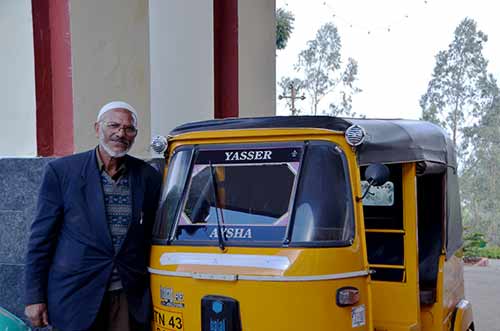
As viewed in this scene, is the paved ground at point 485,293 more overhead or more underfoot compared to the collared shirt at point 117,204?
Answer: more underfoot

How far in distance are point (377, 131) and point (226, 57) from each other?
3.76 metres

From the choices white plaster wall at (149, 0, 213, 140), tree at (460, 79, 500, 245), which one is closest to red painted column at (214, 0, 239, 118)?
white plaster wall at (149, 0, 213, 140)

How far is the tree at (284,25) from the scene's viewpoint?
60.6ft

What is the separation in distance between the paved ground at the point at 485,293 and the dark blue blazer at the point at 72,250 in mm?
6518

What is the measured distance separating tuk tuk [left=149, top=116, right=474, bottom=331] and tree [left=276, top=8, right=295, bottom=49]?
48.2 feet

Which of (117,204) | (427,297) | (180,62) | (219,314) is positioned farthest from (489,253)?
(117,204)

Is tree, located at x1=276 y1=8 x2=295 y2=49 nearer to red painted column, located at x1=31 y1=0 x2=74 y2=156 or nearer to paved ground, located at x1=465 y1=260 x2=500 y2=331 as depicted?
paved ground, located at x1=465 y1=260 x2=500 y2=331

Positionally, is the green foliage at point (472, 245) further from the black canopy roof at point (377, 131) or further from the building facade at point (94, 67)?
the black canopy roof at point (377, 131)

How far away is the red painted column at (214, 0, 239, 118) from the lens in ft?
24.3

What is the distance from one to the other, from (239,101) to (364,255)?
431 centimetres

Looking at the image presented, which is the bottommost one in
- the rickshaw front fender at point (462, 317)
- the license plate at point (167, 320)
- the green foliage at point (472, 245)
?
the green foliage at point (472, 245)

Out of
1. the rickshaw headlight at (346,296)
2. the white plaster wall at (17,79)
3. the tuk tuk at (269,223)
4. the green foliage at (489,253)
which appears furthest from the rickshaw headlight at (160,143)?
the green foliage at (489,253)

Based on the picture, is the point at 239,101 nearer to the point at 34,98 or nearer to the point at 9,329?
→ the point at 34,98

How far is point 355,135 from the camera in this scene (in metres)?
3.49
